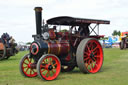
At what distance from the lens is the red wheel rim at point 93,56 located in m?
6.83

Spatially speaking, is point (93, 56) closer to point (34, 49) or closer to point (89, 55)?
point (89, 55)

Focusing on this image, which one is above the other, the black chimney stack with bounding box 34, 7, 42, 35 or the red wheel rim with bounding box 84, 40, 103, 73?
the black chimney stack with bounding box 34, 7, 42, 35

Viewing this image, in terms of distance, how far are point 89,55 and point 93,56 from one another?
20 centimetres

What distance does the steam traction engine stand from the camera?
234 inches

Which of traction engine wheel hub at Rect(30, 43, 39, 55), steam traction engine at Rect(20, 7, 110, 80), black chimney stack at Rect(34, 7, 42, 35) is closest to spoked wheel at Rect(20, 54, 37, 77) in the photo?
A: steam traction engine at Rect(20, 7, 110, 80)

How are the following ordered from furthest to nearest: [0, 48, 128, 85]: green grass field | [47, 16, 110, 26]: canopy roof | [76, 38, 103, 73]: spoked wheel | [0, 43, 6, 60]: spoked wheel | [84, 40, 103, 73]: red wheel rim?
[0, 43, 6, 60]: spoked wheel
[84, 40, 103, 73]: red wheel rim
[47, 16, 110, 26]: canopy roof
[76, 38, 103, 73]: spoked wheel
[0, 48, 128, 85]: green grass field

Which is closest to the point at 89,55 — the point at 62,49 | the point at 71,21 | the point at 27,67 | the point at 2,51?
the point at 62,49

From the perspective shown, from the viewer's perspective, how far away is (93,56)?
696 cm

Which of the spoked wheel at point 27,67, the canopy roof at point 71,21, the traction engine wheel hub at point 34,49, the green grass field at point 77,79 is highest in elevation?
the canopy roof at point 71,21

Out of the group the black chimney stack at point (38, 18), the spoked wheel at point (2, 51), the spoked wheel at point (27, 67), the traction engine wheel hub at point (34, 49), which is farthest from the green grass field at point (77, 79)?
the spoked wheel at point (2, 51)

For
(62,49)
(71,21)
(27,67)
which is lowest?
(27,67)

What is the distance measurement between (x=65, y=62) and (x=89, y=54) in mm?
909

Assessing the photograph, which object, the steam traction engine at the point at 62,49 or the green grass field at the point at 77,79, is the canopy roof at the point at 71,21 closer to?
the steam traction engine at the point at 62,49

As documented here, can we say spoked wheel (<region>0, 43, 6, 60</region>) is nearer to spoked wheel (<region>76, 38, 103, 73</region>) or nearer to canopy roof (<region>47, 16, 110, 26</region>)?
canopy roof (<region>47, 16, 110, 26</region>)
